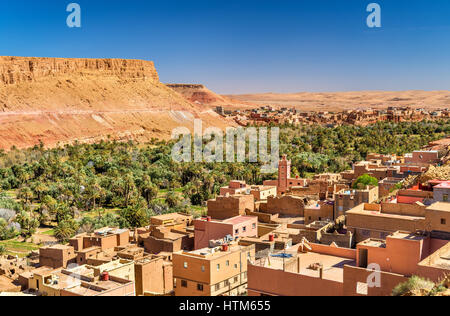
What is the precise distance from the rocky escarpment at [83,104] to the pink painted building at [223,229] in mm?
53042

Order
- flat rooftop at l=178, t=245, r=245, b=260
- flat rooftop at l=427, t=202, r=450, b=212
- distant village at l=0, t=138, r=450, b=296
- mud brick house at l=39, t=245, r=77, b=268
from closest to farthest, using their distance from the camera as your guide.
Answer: distant village at l=0, t=138, r=450, b=296 < flat rooftop at l=427, t=202, r=450, b=212 < flat rooftop at l=178, t=245, r=245, b=260 < mud brick house at l=39, t=245, r=77, b=268

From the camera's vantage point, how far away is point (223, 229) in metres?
20.0

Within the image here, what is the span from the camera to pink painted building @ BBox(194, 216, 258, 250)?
781 inches

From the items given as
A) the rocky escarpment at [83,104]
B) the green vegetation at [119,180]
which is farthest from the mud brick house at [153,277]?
the rocky escarpment at [83,104]

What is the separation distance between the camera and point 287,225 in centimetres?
2091

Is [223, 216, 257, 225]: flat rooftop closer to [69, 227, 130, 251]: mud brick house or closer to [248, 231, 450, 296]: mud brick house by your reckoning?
[69, 227, 130, 251]: mud brick house

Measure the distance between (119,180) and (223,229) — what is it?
21196mm

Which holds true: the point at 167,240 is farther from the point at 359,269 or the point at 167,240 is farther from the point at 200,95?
the point at 200,95

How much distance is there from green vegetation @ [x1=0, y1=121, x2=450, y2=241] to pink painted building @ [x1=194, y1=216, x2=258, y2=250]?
9.21 meters

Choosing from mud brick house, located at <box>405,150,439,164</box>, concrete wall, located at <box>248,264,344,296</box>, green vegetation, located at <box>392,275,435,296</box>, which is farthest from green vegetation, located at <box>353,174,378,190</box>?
green vegetation, located at <box>392,275,435,296</box>

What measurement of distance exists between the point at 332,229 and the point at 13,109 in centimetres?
6946

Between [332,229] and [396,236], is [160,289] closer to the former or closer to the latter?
[332,229]
